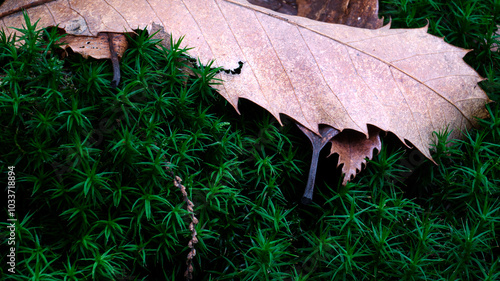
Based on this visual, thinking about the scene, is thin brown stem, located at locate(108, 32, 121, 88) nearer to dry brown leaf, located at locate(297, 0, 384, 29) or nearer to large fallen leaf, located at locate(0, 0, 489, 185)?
large fallen leaf, located at locate(0, 0, 489, 185)

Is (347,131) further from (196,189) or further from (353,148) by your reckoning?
(196,189)

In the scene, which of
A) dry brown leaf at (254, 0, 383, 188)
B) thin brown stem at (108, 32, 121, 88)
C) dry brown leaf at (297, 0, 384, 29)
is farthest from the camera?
dry brown leaf at (297, 0, 384, 29)

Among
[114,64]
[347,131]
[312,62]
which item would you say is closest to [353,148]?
[347,131]

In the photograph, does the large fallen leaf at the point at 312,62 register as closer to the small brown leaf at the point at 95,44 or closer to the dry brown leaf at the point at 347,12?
the small brown leaf at the point at 95,44

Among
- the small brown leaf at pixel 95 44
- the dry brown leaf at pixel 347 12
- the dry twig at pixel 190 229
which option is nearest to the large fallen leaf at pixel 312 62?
the small brown leaf at pixel 95 44

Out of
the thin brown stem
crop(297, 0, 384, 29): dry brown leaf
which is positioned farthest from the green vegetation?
crop(297, 0, 384, 29): dry brown leaf

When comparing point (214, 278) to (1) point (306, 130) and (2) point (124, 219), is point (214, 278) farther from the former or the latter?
(1) point (306, 130)
